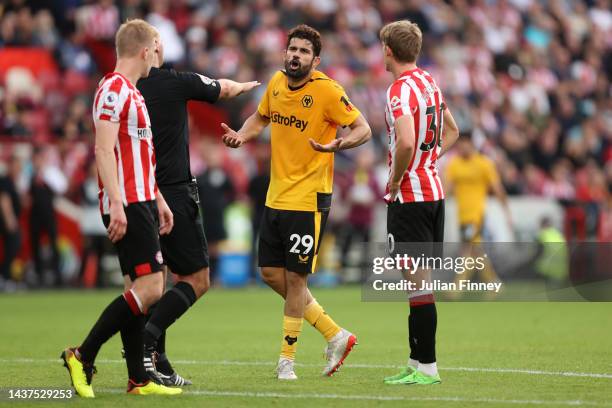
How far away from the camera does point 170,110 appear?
8.62 meters

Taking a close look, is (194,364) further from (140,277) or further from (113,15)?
(113,15)

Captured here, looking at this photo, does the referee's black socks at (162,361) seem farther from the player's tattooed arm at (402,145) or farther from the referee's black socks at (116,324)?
the player's tattooed arm at (402,145)

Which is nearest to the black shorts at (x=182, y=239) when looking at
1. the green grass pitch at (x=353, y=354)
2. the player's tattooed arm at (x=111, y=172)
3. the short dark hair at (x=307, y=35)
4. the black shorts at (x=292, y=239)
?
the black shorts at (x=292, y=239)

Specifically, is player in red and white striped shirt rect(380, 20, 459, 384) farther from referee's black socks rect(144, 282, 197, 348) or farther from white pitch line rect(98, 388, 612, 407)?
referee's black socks rect(144, 282, 197, 348)

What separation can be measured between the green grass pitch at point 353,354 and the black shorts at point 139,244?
0.85m

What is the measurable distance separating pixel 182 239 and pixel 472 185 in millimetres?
9544

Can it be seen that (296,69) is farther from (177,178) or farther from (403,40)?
(177,178)

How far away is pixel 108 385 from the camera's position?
8.28 m

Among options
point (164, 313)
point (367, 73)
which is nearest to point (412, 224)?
point (164, 313)

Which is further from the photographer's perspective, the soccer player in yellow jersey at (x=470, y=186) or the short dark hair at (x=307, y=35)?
the soccer player in yellow jersey at (x=470, y=186)

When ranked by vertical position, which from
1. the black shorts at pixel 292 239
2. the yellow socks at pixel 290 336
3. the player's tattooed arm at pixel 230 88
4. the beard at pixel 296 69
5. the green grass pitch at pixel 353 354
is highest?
the beard at pixel 296 69

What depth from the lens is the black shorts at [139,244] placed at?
7512 millimetres

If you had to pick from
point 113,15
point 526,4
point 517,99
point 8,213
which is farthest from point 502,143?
point 8,213

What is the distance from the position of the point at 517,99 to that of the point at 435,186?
18.5 metres
